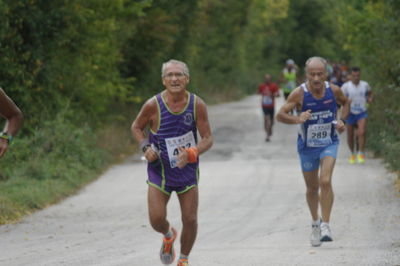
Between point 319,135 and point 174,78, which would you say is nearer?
point 174,78

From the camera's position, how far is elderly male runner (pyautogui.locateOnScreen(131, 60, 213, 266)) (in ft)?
27.2

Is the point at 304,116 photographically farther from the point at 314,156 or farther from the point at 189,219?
the point at 189,219

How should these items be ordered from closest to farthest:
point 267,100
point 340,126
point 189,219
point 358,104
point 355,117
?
point 189,219, point 340,126, point 358,104, point 355,117, point 267,100

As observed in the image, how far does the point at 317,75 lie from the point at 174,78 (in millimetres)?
2432

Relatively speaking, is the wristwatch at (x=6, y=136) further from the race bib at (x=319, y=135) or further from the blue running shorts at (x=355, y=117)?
the blue running shorts at (x=355, y=117)

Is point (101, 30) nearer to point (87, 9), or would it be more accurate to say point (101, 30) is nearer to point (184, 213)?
point (87, 9)

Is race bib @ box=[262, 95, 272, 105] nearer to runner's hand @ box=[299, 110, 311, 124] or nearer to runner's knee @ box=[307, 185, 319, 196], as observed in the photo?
runner's knee @ box=[307, 185, 319, 196]

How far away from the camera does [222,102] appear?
5222 cm

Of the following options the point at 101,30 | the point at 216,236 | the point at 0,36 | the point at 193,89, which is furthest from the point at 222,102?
the point at 216,236

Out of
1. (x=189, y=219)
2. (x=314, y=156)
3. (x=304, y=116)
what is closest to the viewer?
(x=189, y=219)

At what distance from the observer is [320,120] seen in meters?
10.4

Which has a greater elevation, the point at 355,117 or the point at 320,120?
the point at 320,120

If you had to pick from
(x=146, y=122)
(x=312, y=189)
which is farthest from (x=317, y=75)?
(x=146, y=122)

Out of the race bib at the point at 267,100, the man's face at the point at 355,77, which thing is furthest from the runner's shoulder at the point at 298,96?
the race bib at the point at 267,100
